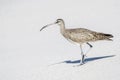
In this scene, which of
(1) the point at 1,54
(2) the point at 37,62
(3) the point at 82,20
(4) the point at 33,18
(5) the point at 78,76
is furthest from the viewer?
(4) the point at 33,18

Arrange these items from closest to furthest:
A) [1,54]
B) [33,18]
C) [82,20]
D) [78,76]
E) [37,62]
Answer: [78,76] < [37,62] < [1,54] < [82,20] < [33,18]

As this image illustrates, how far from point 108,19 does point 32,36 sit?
1.90ft

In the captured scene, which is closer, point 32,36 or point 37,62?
point 37,62

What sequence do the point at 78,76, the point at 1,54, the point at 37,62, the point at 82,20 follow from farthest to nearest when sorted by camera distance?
the point at 82,20
the point at 1,54
the point at 37,62
the point at 78,76

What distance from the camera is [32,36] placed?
3.58 meters

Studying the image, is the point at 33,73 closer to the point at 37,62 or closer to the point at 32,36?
the point at 37,62

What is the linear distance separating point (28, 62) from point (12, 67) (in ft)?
0.36

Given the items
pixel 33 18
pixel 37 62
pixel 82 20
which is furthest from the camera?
pixel 33 18

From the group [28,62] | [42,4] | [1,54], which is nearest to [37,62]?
[28,62]

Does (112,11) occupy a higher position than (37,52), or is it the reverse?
(112,11)

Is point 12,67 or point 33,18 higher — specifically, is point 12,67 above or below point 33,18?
below

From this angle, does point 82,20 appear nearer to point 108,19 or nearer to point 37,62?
point 108,19

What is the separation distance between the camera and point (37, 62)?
3.16 m

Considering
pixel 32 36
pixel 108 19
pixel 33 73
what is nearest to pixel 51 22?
pixel 32 36
